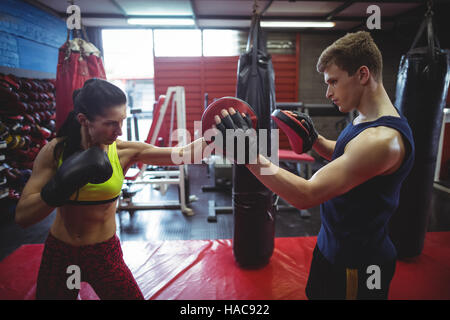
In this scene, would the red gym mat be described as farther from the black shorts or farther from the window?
the window

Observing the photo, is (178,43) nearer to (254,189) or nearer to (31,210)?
(254,189)

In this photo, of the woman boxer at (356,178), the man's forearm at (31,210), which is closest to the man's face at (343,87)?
the woman boxer at (356,178)

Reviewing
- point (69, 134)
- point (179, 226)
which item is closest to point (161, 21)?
point (179, 226)

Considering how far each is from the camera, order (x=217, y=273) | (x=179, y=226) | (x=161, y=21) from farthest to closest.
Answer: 1. (x=161, y=21)
2. (x=179, y=226)
3. (x=217, y=273)

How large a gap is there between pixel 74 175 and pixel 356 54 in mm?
1443

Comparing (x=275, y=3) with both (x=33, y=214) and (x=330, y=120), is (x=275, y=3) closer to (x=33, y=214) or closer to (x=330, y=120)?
(x=330, y=120)

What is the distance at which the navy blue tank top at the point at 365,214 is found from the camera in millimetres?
1221

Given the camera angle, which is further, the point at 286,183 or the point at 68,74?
the point at 68,74

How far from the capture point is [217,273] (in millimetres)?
2633

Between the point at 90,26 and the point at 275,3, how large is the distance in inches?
195

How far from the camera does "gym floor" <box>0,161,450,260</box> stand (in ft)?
11.4

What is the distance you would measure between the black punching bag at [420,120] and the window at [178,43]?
5.98 metres

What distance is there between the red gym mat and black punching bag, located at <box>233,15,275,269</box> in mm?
220
